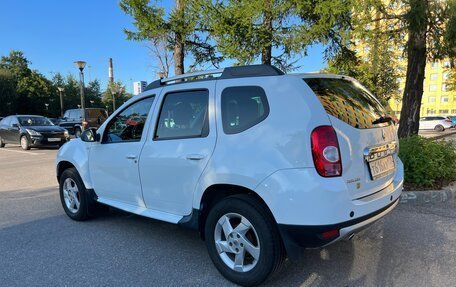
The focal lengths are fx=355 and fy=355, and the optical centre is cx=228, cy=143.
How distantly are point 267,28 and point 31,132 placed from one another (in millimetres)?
11615

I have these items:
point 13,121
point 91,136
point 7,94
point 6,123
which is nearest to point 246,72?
point 91,136

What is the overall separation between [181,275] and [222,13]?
6661mm

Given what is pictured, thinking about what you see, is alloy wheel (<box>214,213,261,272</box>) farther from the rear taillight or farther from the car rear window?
the car rear window

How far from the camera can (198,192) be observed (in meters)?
3.28

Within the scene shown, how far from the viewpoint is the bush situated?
18.8 ft

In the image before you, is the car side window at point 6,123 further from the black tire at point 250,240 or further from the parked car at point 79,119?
the black tire at point 250,240

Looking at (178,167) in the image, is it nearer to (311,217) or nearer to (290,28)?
(311,217)

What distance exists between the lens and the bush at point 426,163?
5.72 m

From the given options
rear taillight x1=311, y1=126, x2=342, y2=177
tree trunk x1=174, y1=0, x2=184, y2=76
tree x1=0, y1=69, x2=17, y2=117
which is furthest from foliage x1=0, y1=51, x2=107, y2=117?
rear taillight x1=311, y1=126, x2=342, y2=177

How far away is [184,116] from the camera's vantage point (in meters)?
3.61

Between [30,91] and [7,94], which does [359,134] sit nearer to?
[7,94]

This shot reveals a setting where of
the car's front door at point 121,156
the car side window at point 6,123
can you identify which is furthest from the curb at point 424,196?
the car side window at point 6,123

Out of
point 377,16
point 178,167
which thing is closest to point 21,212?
point 178,167

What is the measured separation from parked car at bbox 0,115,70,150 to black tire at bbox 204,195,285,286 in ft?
46.4
